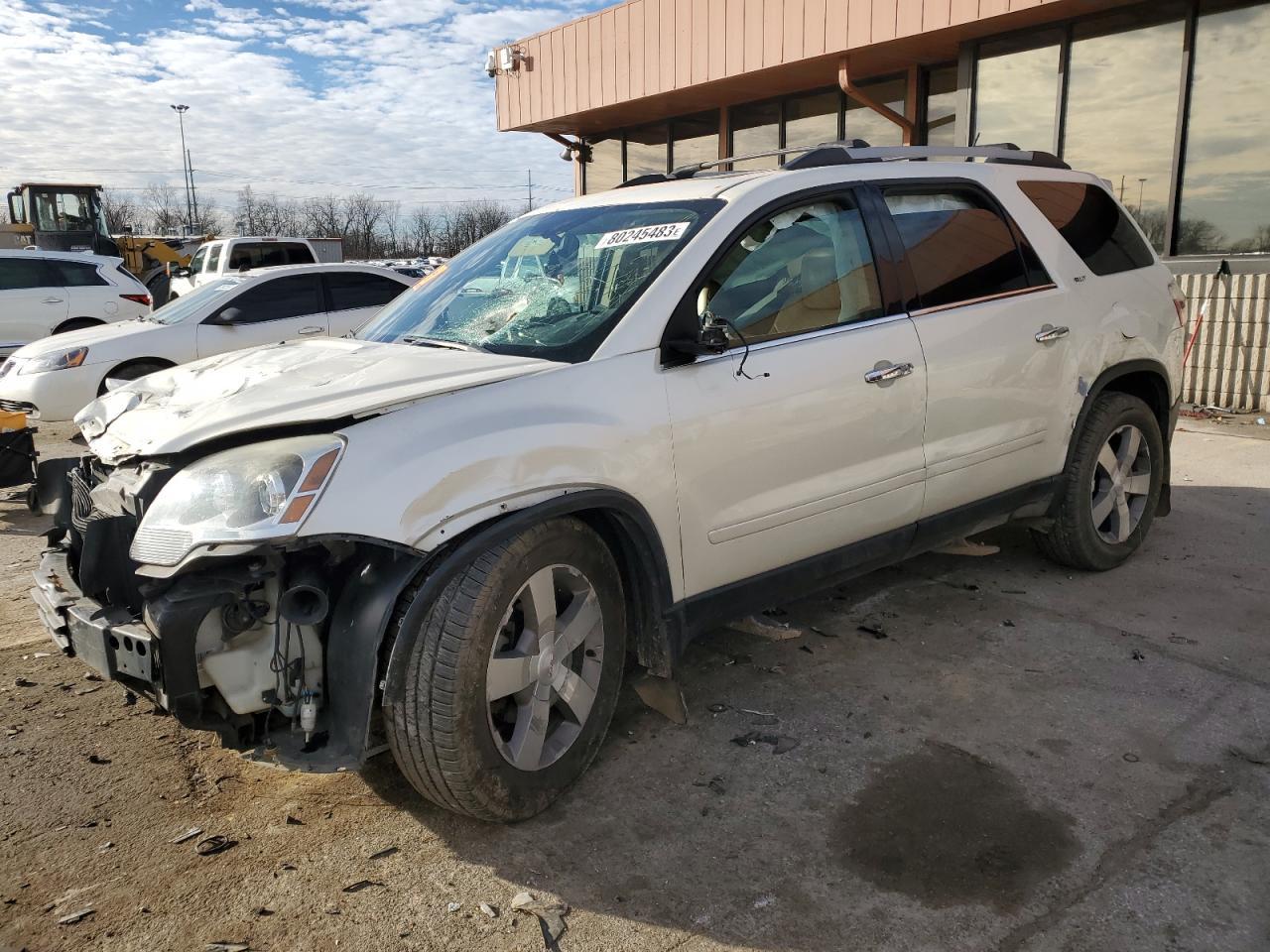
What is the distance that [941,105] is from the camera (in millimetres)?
11758

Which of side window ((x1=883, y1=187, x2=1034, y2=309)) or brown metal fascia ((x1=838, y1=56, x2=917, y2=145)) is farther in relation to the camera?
brown metal fascia ((x1=838, y1=56, x2=917, y2=145))

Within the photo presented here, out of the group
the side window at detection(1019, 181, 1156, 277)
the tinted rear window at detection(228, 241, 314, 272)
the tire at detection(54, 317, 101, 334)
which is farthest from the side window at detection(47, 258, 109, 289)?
the side window at detection(1019, 181, 1156, 277)

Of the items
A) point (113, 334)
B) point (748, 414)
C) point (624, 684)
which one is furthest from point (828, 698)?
point (113, 334)

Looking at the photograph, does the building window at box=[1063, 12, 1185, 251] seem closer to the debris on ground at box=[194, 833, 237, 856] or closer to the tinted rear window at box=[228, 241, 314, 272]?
the debris on ground at box=[194, 833, 237, 856]

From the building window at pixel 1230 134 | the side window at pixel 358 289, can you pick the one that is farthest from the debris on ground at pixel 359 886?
the building window at pixel 1230 134

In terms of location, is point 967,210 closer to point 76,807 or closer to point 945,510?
point 945,510

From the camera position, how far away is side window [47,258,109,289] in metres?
12.9

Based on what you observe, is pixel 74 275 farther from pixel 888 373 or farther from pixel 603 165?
pixel 888 373

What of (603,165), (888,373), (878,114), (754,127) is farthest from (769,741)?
(603,165)

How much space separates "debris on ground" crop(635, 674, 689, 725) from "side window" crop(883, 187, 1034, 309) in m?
1.74

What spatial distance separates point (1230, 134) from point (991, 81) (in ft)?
8.44

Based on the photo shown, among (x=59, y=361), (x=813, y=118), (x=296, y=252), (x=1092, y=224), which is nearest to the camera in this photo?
(x=1092, y=224)

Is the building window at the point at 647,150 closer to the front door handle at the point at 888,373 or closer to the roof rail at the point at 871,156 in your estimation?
the roof rail at the point at 871,156

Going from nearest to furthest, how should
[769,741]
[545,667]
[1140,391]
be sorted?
[545,667] < [769,741] < [1140,391]
